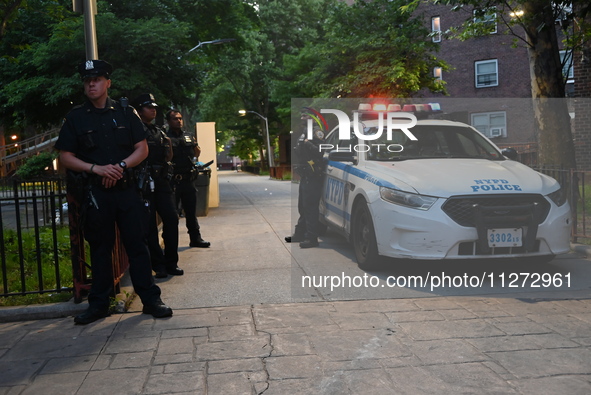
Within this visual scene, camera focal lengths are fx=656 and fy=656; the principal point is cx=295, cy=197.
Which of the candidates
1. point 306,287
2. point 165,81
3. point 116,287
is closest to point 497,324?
point 306,287

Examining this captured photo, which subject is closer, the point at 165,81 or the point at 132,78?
the point at 132,78

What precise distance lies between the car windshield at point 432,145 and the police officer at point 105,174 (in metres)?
3.32

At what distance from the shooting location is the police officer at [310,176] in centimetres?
887

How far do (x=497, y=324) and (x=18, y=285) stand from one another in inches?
191

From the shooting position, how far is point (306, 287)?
6.62 meters

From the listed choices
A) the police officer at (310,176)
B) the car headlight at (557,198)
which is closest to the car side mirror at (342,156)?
the police officer at (310,176)

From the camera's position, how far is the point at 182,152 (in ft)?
27.8

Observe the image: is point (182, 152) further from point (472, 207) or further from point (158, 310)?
point (472, 207)

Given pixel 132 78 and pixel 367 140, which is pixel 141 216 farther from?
pixel 132 78

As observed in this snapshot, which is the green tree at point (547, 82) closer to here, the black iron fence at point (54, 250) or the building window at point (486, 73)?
the black iron fence at point (54, 250)

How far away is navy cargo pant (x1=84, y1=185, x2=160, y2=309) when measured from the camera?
5.33 meters

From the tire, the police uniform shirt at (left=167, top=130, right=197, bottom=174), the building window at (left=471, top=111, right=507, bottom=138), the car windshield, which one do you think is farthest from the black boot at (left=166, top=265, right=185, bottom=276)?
the building window at (left=471, top=111, right=507, bottom=138)

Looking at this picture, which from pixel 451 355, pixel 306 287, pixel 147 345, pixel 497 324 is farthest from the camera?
pixel 306 287

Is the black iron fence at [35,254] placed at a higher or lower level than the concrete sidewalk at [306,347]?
higher
